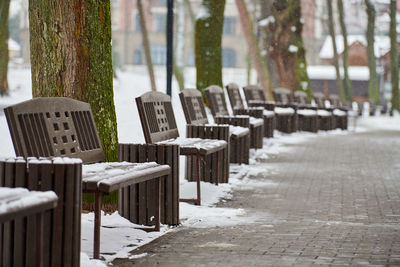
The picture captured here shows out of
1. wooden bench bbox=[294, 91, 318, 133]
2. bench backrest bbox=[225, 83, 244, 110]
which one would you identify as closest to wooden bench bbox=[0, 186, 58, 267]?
bench backrest bbox=[225, 83, 244, 110]

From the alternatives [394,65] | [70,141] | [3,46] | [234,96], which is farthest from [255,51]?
[70,141]

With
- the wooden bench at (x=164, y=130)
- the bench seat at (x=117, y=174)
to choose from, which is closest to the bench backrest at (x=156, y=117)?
the wooden bench at (x=164, y=130)

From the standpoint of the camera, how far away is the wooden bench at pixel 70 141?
6773 mm

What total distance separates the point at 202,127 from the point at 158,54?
81.4 m

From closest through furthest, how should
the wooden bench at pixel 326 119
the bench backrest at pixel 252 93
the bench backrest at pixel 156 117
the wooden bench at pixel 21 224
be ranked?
the wooden bench at pixel 21 224 → the bench backrest at pixel 156 117 → the bench backrest at pixel 252 93 → the wooden bench at pixel 326 119

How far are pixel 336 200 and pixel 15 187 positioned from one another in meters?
5.47

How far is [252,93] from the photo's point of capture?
902 inches

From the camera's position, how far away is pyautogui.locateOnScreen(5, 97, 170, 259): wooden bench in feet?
22.2

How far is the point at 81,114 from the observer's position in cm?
831

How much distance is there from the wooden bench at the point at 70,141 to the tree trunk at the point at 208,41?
43.9ft

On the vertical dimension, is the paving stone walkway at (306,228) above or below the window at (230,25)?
below

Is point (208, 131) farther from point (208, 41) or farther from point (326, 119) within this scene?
point (326, 119)

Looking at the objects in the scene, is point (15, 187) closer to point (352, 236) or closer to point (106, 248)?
point (106, 248)

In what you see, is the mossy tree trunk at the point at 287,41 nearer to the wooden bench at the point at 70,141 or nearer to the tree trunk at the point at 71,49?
the tree trunk at the point at 71,49
